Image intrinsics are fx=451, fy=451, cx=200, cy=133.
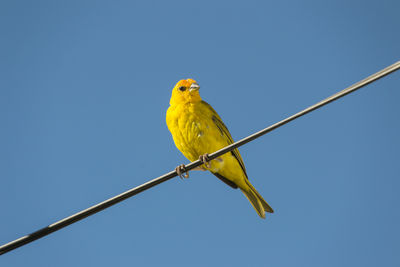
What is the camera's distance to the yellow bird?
6.82 metres

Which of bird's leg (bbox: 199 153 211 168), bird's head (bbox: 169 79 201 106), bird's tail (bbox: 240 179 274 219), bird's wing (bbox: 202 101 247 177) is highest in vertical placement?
bird's head (bbox: 169 79 201 106)

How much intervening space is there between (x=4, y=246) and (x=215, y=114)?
15.4 ft

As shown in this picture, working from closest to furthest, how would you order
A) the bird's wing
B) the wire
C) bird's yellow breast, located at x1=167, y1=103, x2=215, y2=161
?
the wire → bird's yellow breast, located at x1=167, y1=103, x2=215, y2=161 → the bird's wing

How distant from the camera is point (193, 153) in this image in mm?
6879

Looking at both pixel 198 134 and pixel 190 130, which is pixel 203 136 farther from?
pixel 190 130

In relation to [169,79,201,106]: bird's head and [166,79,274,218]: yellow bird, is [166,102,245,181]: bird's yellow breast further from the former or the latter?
[169,79,201,106]: bird's head

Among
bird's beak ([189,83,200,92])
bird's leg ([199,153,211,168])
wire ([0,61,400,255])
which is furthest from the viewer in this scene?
bird's beak ([189,83,200,92])

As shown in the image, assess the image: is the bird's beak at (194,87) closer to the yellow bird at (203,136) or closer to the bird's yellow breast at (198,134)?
the yellow bird at (203,136)

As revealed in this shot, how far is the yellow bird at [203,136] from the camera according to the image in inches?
268

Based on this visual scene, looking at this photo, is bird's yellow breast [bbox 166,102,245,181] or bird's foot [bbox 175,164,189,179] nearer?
bird's foot [bbox 175,164,189,179]

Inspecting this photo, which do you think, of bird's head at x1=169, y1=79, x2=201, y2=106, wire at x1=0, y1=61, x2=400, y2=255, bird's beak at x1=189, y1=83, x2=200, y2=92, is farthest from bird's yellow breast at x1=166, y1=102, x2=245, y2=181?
wire at x1=0, y1=61, x2=400, y2=255

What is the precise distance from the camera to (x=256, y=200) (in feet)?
24.0

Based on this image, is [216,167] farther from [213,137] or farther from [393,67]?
→ [393,67]

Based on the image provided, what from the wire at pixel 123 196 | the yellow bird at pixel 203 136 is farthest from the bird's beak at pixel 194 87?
the wire at pixel 123 196
